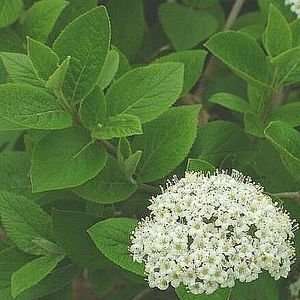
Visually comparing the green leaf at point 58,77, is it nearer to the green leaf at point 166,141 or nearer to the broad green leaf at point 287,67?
the green leaf at point 166,141

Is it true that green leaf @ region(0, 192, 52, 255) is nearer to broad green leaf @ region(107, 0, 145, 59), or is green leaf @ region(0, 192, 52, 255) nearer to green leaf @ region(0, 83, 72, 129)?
green leaf @ region(0, 83, 72, 129)

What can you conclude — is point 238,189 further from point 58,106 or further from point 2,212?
point 2,212

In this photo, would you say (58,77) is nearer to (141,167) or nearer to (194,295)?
(141,167)

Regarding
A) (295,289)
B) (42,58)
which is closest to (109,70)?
(42,58)

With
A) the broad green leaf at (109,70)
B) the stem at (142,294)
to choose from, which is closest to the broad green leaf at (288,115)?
the broad green leaf at (109,70)

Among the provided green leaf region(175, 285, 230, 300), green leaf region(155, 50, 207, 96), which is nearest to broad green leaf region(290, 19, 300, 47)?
green leaf region(155, 50, 207, 96)

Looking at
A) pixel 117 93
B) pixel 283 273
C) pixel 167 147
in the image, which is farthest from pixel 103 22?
pixel 283 273

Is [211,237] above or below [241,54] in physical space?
below
